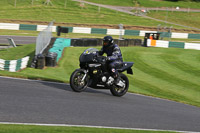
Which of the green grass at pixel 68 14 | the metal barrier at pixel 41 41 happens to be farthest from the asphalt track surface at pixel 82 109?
the green grass at pixel 68 14

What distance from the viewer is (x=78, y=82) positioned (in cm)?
1159

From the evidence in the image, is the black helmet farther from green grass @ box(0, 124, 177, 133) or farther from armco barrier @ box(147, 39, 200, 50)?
armco barrier @ box(147, 39, 200, 50)

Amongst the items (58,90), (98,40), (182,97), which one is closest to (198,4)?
(98,40)

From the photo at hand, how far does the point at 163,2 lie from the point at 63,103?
7511 cm

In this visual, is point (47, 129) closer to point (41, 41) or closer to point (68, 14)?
point (41, 41)

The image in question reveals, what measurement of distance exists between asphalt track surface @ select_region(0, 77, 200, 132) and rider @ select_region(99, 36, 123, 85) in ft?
2.86

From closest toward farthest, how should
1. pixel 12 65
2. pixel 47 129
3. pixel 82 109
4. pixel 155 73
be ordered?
pixel 47 129 < pixel 82 109 < pixel 12 65 < pixel 155 73

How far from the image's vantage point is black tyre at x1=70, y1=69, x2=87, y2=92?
37.2 ft

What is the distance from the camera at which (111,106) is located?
10430 millimetres

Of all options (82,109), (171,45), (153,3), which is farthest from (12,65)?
(153,3)

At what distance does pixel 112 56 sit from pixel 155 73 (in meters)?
10.2

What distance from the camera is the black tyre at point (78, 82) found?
37.2 ft

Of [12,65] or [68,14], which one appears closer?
[12,65]

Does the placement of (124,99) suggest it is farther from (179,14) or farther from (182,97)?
(179,14)
